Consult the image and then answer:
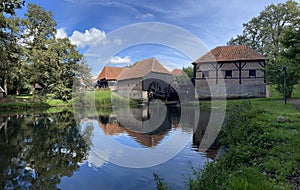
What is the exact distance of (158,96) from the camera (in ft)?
105

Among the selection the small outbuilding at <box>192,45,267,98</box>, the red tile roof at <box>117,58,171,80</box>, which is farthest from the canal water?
the small outbuilding at <box>192,45,267,98</box>

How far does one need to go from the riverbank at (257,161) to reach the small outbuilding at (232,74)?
18089 mm

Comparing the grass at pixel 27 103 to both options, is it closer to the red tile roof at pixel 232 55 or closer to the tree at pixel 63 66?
the tree at pixel 63 66

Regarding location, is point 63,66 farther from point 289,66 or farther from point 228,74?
point 289,66

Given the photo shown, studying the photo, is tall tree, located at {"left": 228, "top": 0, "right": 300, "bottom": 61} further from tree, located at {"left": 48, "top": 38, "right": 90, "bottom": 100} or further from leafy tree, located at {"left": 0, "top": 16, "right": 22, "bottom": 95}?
leafy tree, located at {"left": 0, "top": 16, "right": 22, "bottom": 95}

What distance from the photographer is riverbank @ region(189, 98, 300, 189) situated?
11.3 feet

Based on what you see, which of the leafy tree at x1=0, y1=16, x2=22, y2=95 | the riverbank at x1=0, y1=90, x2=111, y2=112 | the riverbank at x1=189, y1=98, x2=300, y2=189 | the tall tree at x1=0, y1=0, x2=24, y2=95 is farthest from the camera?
the riverbank at x1=0, y1=90, x2=111, y2=112

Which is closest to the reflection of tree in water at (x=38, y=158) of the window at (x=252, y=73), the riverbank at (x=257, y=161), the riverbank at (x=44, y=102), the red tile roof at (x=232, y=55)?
the riverbank at (x=257, y=161)

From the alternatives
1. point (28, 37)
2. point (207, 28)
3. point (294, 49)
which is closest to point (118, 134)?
point (207, 28)

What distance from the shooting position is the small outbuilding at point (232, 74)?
2478 cm

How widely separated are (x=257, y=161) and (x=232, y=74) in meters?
23.1

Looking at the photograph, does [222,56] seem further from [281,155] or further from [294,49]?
[281,155]

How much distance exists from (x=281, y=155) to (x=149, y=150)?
13.2 ft

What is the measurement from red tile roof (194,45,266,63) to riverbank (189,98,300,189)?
18968 millimetres
